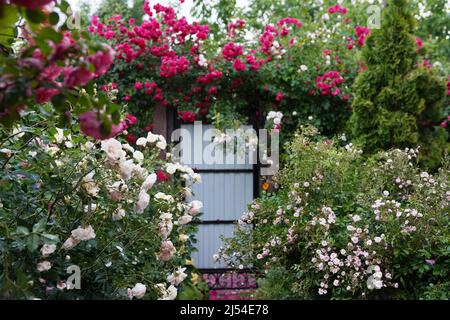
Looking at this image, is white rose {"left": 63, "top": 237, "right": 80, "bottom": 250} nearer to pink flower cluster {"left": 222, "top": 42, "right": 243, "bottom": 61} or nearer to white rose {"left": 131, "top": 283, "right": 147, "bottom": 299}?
white rose {"left": 131, "top": 283, "right": 147, "bottom": 299}

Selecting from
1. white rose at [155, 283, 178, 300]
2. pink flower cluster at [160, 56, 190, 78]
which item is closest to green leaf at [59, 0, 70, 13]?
white rose at [155, 283, 178, 300]

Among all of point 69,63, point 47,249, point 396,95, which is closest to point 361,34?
point 396,95

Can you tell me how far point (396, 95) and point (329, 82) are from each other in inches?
24.3

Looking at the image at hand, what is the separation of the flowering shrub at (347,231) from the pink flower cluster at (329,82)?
1.18 metres

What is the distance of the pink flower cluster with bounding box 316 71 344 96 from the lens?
5559 mm

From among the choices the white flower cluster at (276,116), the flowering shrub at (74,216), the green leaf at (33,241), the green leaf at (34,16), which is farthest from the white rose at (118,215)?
the white flower cluster at (276,116)

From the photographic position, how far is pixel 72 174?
226 centimetres

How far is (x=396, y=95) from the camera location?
5.35 m

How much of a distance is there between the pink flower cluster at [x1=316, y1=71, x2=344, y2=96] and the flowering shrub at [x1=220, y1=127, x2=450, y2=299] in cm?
118

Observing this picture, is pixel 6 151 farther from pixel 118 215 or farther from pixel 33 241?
pixel 33 241

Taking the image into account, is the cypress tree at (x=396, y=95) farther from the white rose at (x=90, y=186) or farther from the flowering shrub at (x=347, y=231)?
the white rose at (x=90, y=186)

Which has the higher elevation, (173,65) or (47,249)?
(173,65)

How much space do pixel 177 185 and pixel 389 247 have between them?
1.30 m
